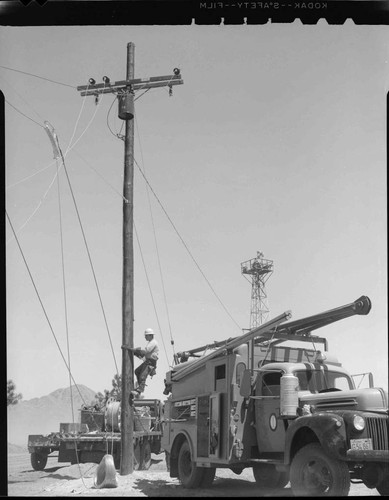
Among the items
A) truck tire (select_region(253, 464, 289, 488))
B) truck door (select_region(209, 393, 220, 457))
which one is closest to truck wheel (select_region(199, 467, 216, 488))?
truck door (select_region(209, 393, 220, 457))

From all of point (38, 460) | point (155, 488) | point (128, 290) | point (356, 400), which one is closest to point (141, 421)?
point (38, 460)

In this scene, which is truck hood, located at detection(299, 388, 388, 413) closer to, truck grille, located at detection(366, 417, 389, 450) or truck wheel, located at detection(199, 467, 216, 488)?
truck grille, located at detection(366, 417, 389, 450)

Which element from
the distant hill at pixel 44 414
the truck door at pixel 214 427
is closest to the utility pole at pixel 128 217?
the truck door at pixel 214 427

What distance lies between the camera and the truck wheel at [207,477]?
11.5 meters

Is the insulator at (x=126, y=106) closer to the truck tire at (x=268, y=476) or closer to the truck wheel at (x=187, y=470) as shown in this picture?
the truck wheel at (x=187, y=470)

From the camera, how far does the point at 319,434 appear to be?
8.48 m

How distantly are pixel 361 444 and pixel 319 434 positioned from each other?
0.52m

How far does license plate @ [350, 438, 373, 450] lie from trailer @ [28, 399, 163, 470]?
788cm

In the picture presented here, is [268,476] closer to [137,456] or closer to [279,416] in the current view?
[279,416]

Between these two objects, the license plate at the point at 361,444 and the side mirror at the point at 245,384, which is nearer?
the license plate at the point at 361,444

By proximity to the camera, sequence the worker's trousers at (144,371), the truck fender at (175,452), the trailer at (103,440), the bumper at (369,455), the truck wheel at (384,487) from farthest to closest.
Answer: the trailer at (103,440), the worker's trousers at (144,371), the truck fender at (175,452), the truck wheel at (384,487), the bumper at (369,455)

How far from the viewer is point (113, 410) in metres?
17.4

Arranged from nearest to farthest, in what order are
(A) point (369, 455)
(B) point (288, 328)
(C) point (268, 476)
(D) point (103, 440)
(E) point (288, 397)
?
(A) point (369, 455) → (E) point (288, 397) → (C) point (268, 476) → (B) point (288, 328) → (D) point (103, 440)

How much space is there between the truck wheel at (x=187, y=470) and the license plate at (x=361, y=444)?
3.95 m
